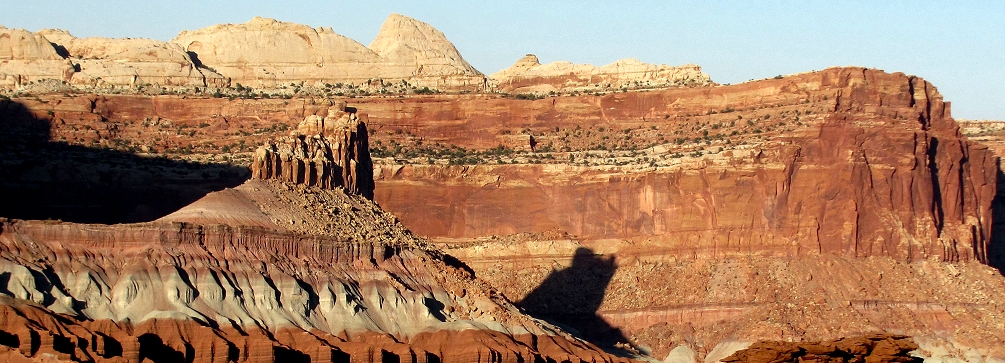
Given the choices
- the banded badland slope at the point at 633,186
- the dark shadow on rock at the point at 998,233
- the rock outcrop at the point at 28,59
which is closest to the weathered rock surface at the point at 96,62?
the rock outcrop at the point at 28,59

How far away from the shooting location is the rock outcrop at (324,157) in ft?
331

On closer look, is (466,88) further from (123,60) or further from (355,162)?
(355,162)

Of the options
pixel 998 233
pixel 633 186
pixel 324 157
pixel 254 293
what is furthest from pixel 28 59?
pixel 254 293

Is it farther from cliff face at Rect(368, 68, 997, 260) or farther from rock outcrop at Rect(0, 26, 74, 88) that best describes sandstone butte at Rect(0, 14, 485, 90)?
cliff face at Rect(368, 68, 997, 260)

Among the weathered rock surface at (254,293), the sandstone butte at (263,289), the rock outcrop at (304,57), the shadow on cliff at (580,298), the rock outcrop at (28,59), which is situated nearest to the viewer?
the weathered rock surface at (254,293)

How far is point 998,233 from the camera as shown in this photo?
148 m

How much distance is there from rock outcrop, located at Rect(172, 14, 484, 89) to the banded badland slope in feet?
19.1

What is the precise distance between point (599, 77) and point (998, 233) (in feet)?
76.7

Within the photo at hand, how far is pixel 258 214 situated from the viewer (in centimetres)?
9338

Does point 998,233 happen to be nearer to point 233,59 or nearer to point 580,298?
point 580,298

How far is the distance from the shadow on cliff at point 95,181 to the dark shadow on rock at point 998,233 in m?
40.0

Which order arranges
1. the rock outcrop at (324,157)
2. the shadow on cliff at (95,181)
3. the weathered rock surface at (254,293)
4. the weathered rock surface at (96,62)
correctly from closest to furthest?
the weathered rock surface at (254,293), the rock outcrop at (324,157), the shadow on cliff at (95,181), the weathered rock surface at (96,62)

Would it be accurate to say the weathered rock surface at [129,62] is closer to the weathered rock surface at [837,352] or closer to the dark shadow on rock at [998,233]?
the dark shadow on rock at [998,233]

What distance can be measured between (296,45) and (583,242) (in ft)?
119
